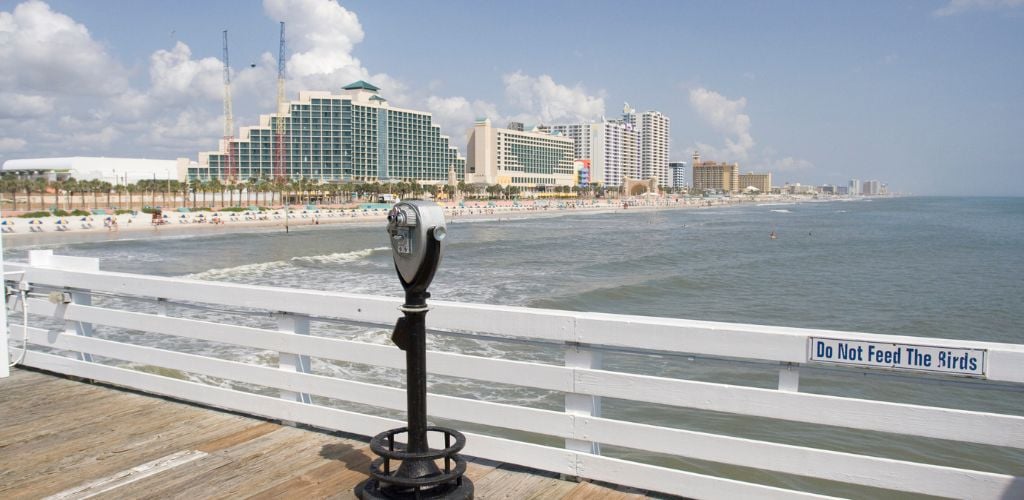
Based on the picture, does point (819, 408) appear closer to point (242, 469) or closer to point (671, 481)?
point (671, 481)

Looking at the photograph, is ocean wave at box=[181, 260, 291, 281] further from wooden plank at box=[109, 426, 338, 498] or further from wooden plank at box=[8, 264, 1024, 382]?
wooden plank at box=[109, 426, 338, 498]

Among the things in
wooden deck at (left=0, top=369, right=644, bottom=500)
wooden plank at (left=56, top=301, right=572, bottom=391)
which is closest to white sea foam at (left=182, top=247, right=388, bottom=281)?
wooden plank at (left=56, top=301, right=572, bottom=391)

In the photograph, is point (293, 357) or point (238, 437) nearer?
point (238, 437)

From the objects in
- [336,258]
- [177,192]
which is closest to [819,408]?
[336,258]

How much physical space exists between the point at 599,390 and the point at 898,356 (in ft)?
4.30

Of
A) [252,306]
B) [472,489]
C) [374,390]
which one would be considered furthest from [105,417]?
[472,489]

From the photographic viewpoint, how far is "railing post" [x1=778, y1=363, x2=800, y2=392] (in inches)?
126

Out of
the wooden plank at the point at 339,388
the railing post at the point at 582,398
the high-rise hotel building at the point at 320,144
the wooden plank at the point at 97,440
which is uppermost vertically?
the high-rise hotel building at the point at 320,144

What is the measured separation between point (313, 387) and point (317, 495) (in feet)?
3.23

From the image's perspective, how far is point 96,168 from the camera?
440 ft

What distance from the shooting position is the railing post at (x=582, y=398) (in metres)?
3.62

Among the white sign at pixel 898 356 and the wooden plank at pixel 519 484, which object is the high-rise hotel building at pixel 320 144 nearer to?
the wooden plank at pixel 519 484

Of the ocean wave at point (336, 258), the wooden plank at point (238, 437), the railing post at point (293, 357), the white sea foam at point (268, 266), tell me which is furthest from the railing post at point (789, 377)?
the ocean wave at point (336, 258)

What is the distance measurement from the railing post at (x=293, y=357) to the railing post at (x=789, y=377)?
272 centimetres
